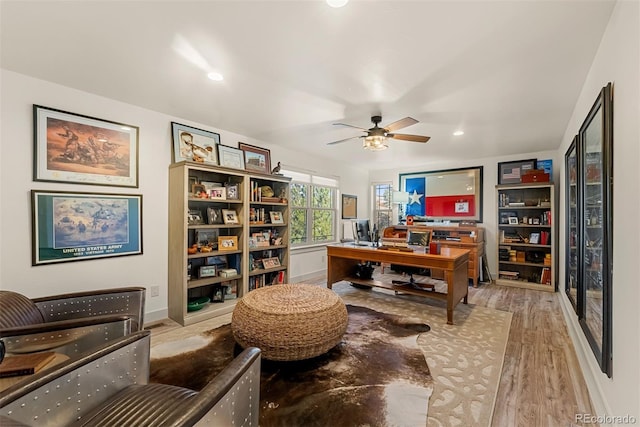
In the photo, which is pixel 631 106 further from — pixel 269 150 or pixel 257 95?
pixel 269 150

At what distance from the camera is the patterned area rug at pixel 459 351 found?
1760 mm

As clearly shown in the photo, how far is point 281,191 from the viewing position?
4.37 m

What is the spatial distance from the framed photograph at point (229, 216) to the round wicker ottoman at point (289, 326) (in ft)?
4.77

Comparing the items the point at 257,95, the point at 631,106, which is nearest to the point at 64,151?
the point at 257,95

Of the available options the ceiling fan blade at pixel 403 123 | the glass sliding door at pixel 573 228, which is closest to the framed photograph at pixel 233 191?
the ceiling fan blade at pixel 403 123

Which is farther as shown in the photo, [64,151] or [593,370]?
[64,151]

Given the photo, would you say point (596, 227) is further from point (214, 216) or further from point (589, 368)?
point (214, 216)

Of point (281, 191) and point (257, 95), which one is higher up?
point (257, 95)

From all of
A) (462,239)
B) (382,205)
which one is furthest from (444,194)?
(382,205)

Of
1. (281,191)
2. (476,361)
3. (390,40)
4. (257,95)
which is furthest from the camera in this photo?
(281,191)

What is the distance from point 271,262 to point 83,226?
7.44 feet

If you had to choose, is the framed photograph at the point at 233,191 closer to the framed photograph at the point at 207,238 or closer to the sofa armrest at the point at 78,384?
the framed photograph at the point at 207,238

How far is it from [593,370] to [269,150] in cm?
430

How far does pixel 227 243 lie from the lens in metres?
3.60
